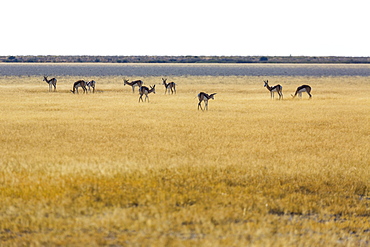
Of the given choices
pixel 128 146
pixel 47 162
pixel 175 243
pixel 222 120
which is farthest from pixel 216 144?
pixel 175 243

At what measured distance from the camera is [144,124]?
903 inches

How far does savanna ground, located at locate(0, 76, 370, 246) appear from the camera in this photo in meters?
8.31

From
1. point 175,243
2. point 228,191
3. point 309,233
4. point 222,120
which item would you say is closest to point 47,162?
point 228,191

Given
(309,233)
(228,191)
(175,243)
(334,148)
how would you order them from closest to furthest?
1. (175,243)
2. (309,233)
3. (228,191)
4. (334,148)

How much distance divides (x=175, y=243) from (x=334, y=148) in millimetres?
10145

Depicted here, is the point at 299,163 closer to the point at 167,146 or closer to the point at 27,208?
the point at 167,146

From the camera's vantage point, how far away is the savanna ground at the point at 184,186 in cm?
831

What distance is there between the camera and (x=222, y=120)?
974 inches

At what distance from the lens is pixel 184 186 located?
11.1 m

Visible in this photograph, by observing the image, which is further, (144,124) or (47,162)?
(144,124)

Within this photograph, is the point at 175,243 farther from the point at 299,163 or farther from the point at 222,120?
the point at 222,120

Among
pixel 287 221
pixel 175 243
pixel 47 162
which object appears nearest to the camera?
pixel 175 243

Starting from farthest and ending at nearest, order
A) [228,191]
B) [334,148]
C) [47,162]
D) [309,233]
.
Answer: [334,148] → [47,162] → [228,191] → [309,233]

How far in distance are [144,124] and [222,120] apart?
413 centimetres
